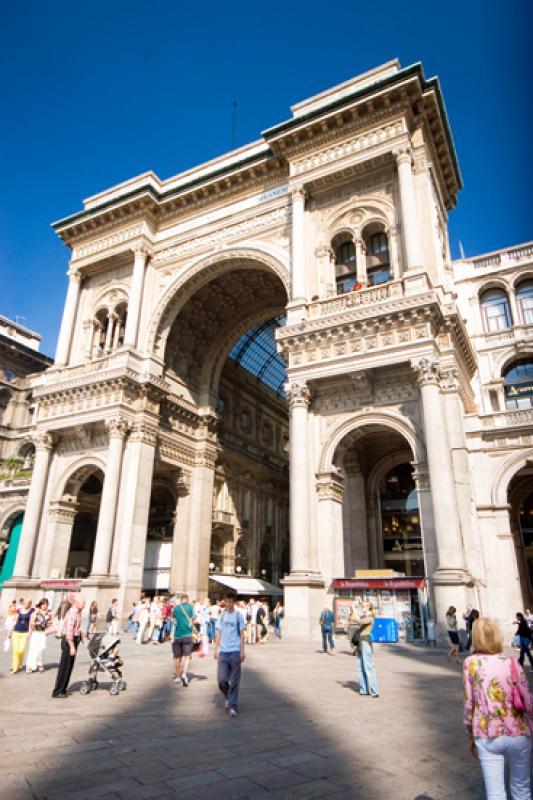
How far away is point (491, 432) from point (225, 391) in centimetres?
1906

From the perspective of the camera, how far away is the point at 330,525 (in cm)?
2061

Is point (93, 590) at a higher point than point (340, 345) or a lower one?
lower

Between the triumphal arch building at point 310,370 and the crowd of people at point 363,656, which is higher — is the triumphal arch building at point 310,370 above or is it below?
above

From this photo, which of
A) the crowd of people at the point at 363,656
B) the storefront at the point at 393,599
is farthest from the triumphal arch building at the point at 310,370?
the crowd of people at the point at 363,656

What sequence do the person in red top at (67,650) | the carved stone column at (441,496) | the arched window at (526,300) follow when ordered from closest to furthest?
the person in red top at (67,650)
the carved stone column at (441,496)
the arched window at (526,300)

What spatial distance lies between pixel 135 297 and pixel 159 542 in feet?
46.6

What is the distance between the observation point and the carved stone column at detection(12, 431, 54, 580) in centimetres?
2645

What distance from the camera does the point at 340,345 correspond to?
21.6 metres

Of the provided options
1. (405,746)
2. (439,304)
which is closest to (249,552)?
(439,304)

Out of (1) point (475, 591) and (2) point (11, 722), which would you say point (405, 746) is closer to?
(2) point (11, 722)

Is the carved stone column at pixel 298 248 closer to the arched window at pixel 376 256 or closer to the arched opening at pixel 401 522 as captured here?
the arched window at pixel 376 256

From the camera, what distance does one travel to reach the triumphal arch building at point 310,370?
2028cm

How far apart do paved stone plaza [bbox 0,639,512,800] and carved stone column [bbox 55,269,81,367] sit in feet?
73.7

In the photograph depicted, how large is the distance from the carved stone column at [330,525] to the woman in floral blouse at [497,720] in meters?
16.7
